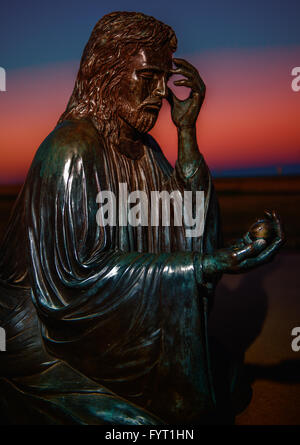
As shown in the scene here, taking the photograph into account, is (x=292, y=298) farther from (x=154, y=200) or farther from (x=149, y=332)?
(x=149, y=332)

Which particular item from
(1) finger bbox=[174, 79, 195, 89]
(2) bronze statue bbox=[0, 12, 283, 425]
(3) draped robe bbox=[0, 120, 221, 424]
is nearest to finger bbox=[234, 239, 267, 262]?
(2) bronze statue bbox=[0, 12, 283, 425]

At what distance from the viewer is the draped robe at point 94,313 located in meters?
2.09

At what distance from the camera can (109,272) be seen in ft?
6.93

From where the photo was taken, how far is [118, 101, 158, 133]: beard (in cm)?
237

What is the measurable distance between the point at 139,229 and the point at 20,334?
0.76 meters

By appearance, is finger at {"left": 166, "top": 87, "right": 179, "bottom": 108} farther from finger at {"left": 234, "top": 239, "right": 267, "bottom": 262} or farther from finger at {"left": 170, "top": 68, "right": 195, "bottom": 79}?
finger at {"left": 234, "top": 239, "right": 267, "bottom": 262}

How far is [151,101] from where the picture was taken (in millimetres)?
2369

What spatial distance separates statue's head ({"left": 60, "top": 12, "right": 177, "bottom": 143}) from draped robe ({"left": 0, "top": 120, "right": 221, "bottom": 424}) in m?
0.14

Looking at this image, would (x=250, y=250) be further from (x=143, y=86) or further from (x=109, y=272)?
(x=143, y=86)

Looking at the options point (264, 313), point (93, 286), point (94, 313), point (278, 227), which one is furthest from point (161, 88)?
point (264, 313)

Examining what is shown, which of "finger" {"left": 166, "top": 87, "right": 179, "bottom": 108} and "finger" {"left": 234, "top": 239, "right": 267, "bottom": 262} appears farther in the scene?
"finger" {"left": 166, "top": 87, "right": 179, "bottom": 108}

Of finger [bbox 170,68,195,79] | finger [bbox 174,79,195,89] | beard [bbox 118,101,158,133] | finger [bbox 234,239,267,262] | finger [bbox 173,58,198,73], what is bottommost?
finger [bbox 234,239,267,262]

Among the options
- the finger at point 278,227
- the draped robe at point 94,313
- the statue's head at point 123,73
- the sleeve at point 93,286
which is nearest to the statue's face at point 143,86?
the statue's head at point 123,73

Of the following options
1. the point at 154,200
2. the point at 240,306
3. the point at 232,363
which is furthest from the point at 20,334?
the point at 240,306
